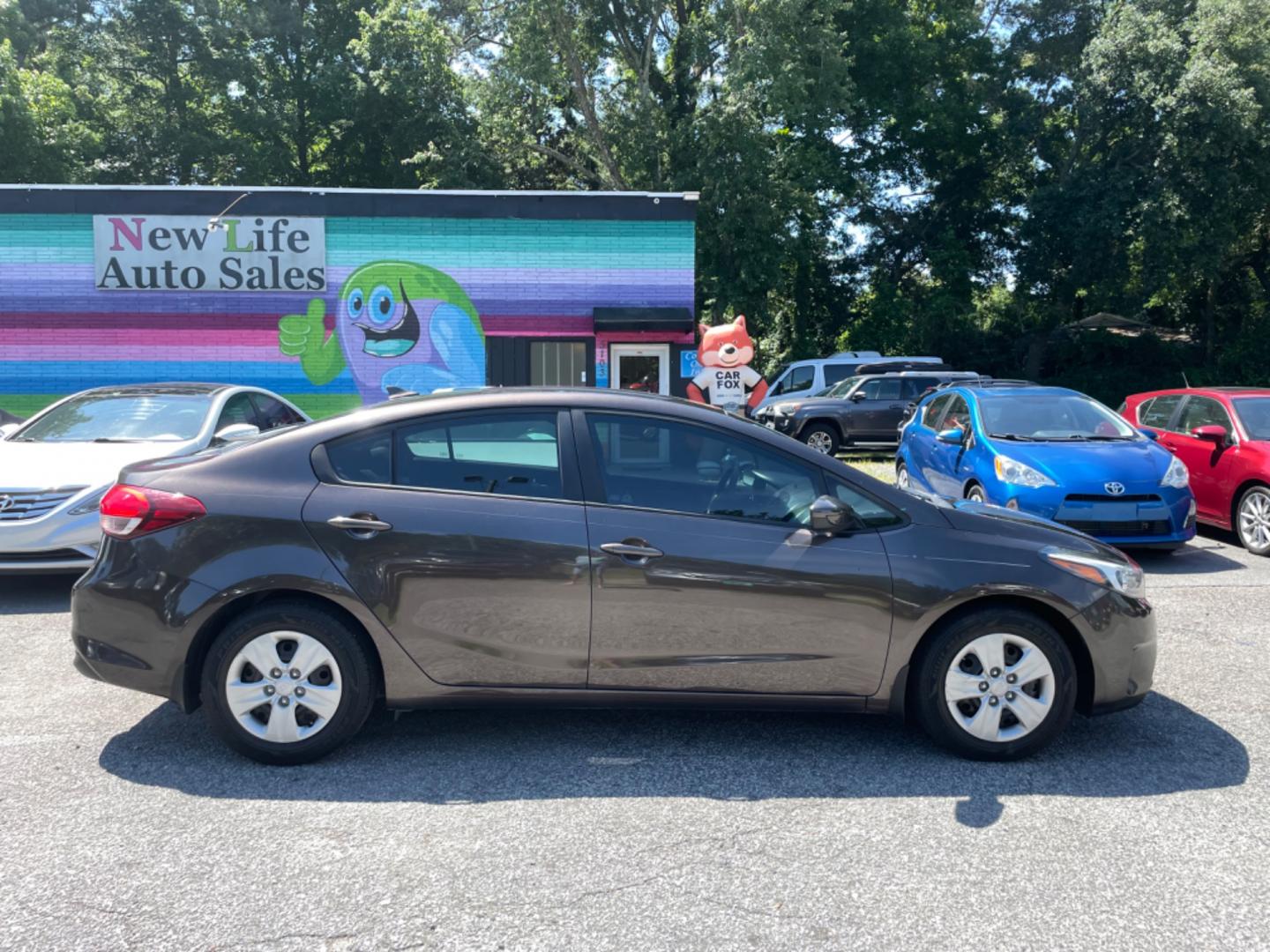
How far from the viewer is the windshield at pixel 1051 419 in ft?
30.2

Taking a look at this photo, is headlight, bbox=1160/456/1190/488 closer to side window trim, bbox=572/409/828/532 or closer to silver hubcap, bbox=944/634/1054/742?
silver hubcap, bbox=944/634/1054/742

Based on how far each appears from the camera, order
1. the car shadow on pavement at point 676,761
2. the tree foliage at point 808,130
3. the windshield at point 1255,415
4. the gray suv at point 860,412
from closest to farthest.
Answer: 1. the car shadow on pavement at point 676,761
2. the windshield at point 1255,415
3. the gray suv at point 860,412
4. the tree foliage at point 808,130

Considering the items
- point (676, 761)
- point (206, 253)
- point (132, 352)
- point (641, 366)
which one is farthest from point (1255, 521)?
point (132, 352)

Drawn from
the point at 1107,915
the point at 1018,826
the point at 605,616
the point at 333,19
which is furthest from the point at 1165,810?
the point at 333,19

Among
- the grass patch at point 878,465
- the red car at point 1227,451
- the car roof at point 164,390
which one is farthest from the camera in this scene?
the grass patch at point 878,465

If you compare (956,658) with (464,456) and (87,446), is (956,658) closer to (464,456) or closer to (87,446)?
(464,456)

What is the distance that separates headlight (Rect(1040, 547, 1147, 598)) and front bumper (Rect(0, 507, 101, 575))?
601 centimetres

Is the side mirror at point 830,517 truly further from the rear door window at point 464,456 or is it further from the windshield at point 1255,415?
the windshield at point 1255,415

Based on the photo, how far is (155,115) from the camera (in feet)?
103

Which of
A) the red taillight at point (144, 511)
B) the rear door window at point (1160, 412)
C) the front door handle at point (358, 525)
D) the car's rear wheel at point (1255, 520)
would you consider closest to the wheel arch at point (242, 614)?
the front door handle at point (358, 525)

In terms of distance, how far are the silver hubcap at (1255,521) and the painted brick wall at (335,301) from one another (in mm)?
9988

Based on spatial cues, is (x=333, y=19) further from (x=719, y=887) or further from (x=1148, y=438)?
(x=719, y=887)

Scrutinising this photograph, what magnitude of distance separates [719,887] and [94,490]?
18.8ft

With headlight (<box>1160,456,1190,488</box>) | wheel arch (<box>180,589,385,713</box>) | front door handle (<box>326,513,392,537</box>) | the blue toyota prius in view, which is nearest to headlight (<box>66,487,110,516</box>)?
wheel arch (<box>180,589,385,713</box>)
